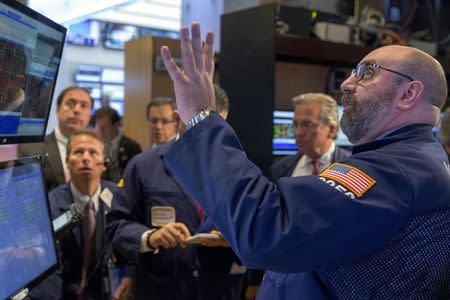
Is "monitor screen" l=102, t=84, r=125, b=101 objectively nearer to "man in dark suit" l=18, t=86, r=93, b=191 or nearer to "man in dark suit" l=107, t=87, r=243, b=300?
"man in dark suit" l=18, t=86, r=93, b=191

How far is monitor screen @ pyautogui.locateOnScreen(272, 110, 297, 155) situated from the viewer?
13.9 feet

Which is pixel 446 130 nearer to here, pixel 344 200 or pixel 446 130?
pixel 446 130

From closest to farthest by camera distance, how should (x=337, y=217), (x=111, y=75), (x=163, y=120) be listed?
(x=337, y=217) < (x=163, y=120) < (x=111, y=75)

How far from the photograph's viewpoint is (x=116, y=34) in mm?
10938

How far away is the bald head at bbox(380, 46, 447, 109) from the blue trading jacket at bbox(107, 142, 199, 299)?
4.07 feet

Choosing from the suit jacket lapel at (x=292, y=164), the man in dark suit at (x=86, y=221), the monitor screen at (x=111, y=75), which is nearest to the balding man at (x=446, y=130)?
the suit jacket lapel at (x=292, y=164)

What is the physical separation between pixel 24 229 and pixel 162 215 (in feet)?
3.21

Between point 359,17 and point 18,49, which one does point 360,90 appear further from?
point 359,17

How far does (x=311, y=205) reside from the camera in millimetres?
1042

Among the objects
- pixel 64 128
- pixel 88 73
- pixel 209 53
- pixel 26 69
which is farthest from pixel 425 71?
pixel 88 73

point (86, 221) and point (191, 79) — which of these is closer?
point (191, 79)

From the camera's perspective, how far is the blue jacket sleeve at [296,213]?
1.03m

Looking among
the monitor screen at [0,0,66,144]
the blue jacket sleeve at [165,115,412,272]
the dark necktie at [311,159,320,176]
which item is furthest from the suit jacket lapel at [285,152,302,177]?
the blue jacket sleeve at [165,115,412,272]

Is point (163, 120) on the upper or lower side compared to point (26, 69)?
lower
